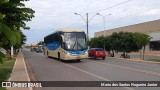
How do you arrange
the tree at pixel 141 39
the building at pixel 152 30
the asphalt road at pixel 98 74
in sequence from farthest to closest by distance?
the building at pixel 152 30, the tree at pixel 141 39, the asphalt road at pixel 98 74

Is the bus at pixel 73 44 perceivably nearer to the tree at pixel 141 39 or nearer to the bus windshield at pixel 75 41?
the bus windshield at pixel 75 41

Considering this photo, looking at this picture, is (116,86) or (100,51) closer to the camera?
(116,86)

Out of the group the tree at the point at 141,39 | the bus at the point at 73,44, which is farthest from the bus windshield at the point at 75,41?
the tree at the point at 141,39

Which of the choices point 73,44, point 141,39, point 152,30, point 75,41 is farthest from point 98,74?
point 152,30

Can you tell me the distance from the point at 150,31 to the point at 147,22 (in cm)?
321

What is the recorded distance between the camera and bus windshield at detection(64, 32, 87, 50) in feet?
105

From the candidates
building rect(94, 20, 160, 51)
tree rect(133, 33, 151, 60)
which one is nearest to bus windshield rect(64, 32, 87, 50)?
tree rect(133, 33, 151, 60)

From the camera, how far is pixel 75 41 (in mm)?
32156

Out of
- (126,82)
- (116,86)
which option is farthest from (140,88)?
(126,82)

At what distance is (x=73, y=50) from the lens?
31797 mm

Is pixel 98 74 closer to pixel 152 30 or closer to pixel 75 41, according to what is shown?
pixel 75 41

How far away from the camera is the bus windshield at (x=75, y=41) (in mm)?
31969

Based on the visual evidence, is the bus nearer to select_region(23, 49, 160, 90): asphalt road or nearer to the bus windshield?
the bus windshield

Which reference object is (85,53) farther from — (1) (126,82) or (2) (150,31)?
(2) (150,31)
